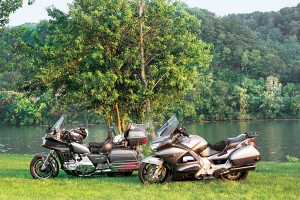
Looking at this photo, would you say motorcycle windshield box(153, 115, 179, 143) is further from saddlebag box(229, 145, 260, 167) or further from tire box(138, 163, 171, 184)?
saddlebag box(229, 145, 260, 167)

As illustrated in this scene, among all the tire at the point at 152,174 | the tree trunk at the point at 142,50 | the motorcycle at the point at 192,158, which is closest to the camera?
the motorcycle at the point at 192,158

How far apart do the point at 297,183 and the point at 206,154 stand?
1906mm

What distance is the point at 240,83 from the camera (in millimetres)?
95625

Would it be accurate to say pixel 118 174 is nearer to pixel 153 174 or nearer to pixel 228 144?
pixel 153 174

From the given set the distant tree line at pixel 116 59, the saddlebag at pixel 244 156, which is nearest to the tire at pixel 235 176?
the saddlebag at pixel 244 156

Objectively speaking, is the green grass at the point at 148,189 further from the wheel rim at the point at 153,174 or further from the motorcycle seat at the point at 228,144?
the motorcycle seat at the point at 228,144

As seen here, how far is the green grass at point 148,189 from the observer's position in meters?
8.43

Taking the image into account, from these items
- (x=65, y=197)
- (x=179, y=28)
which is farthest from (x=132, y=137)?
(x=179, y=28)

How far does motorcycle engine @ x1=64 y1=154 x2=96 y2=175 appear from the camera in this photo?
443 inches

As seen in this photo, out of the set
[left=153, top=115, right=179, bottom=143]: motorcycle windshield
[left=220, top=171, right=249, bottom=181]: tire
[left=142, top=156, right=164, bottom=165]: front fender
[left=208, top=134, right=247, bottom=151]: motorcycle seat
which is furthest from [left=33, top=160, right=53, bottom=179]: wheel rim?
[left=220, top=171, right=249, bottom=181]: tire

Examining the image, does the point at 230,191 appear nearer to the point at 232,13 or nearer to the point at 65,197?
the point at 65,197

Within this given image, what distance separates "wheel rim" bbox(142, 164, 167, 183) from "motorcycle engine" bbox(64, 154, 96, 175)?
1.83 metres

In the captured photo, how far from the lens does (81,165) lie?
11.2 meters

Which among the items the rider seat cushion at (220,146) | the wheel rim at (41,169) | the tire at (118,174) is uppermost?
the rider seat cushion at (220,146)
